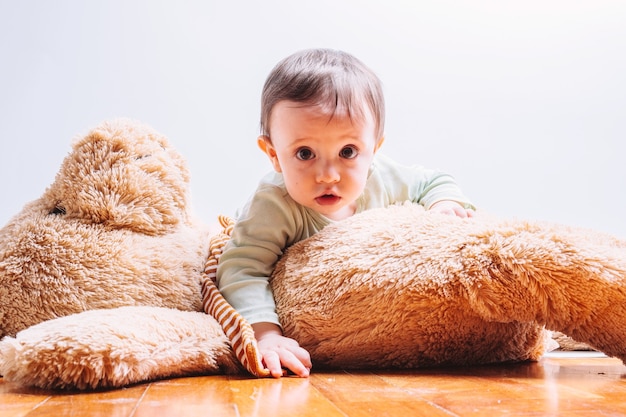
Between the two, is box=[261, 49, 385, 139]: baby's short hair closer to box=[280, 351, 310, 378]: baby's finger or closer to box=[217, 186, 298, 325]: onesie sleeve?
box=[217, 186, 298, 325]: onesie sleeve

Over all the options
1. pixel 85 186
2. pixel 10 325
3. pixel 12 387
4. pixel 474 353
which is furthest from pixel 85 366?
pixel 474 353

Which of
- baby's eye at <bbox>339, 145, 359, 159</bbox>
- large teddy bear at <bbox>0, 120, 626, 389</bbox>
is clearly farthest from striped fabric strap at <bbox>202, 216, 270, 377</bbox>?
baby's eye at <bbox>339, 145, 359, 159</bbox>

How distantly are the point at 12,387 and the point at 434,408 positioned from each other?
477mm

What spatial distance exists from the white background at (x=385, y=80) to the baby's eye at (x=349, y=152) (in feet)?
1.84

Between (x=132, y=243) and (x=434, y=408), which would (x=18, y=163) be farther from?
(x=434, y=408)

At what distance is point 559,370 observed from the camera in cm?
86

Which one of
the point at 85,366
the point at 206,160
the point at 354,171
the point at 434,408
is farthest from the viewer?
the point at 206,160

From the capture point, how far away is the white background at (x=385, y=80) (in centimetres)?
154

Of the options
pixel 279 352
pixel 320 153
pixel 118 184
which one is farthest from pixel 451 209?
pixel 118 184

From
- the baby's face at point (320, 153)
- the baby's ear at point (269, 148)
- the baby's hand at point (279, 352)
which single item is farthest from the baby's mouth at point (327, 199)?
the baby's hand at point (279, 352)

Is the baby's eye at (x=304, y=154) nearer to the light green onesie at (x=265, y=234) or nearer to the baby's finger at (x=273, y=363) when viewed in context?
the light green onesie at (x=265, y=234)

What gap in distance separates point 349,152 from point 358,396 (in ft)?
1.43

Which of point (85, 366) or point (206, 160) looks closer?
point (85, 366)

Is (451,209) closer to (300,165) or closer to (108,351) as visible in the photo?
(300,165)
